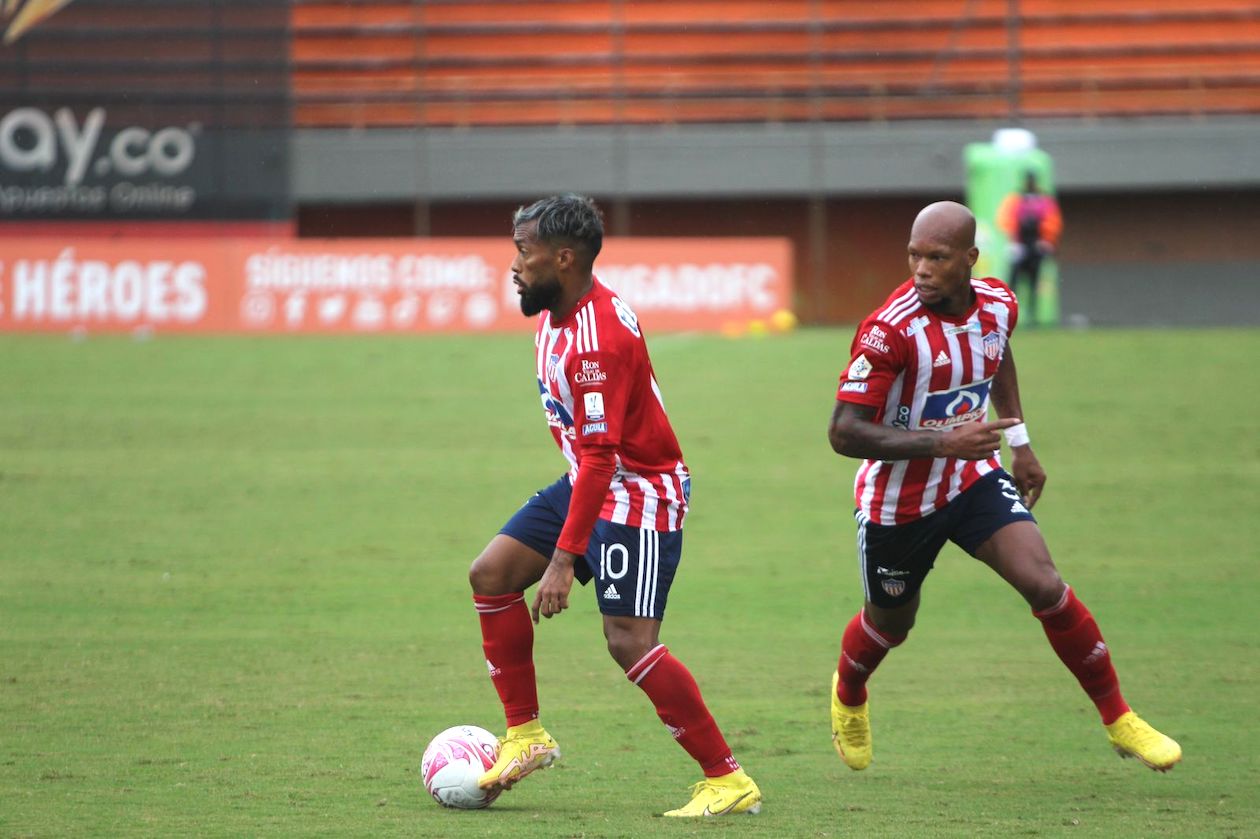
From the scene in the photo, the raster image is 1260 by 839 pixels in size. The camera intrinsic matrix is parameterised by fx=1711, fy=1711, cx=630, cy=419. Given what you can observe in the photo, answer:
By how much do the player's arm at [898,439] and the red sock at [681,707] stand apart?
2.99 ft

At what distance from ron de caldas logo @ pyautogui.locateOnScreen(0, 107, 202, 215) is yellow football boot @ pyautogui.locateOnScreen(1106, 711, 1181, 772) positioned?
26157 millimetres

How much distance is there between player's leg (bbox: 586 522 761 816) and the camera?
5.42 metres

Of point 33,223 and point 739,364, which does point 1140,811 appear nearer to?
point 739,364

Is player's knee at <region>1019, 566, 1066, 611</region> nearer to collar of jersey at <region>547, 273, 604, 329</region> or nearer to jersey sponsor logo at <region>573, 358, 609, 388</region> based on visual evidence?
jersey sponsor logo at <region>573, 358, 609, 388</region>

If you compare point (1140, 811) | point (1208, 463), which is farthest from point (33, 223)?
point (1140, 811)

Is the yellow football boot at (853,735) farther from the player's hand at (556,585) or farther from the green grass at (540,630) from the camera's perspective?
the player's hand at (556,585)

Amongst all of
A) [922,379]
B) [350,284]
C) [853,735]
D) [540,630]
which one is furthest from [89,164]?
[922,379]

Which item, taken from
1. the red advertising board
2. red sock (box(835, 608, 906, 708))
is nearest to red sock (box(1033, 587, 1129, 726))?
red sock (box(835, 608, 906, 708))

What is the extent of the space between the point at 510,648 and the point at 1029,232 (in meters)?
22.7

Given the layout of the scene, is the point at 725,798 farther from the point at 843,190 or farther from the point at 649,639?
the point at 843,190

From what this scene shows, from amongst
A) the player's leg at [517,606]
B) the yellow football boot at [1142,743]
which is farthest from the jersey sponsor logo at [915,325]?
the yellow football boot at [1142,743]

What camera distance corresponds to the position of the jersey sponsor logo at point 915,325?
574 centimetres

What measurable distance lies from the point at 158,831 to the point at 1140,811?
3.02 m

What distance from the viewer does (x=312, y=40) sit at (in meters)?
39.2
